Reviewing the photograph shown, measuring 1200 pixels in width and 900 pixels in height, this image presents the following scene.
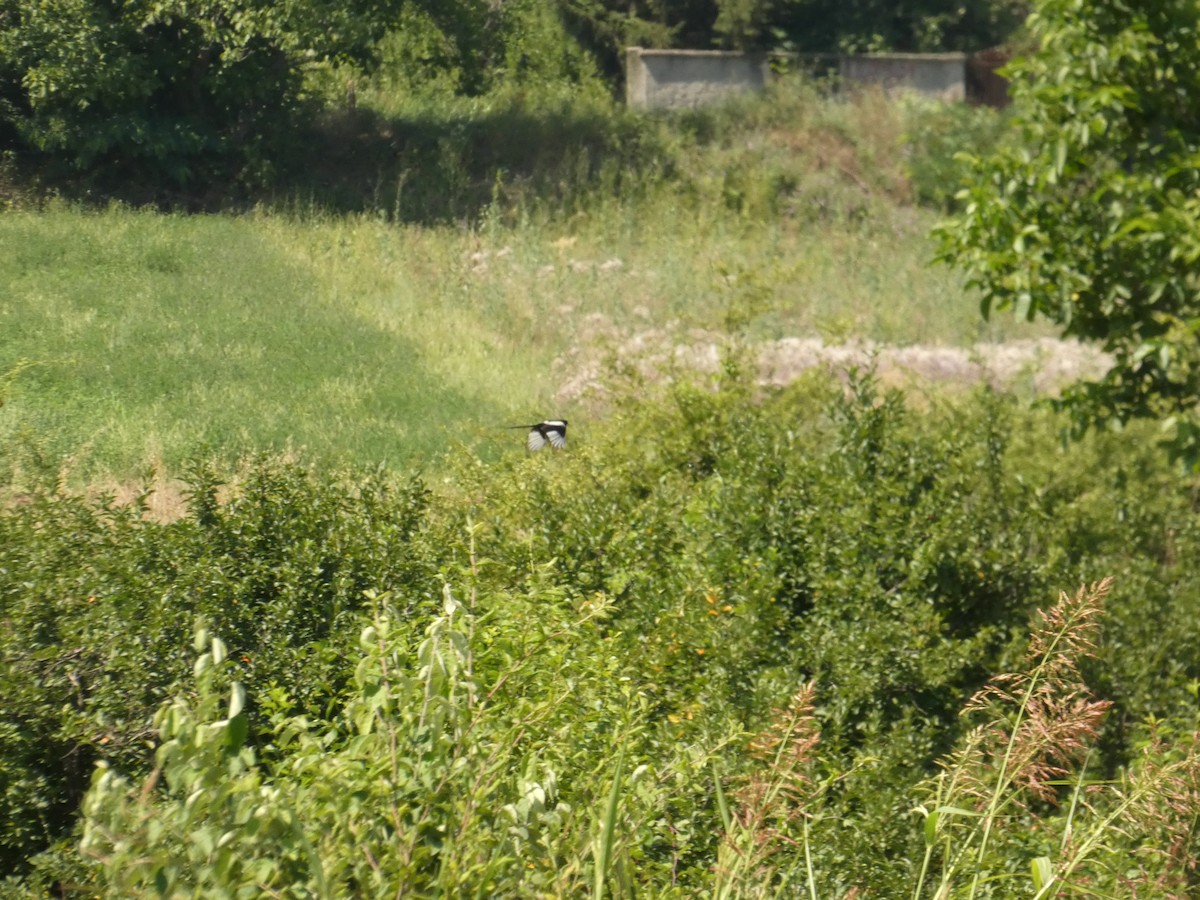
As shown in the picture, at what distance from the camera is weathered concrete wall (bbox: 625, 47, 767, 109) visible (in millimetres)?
20453

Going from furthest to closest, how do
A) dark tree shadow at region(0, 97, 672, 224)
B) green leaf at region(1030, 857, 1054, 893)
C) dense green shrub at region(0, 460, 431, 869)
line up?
1. dark tree shadow at region(0, 97, 672, 224)
2. dense green shrub at region(0, 460, 431, 869)
3. green leaf at region(1030, 857, 1054, 893)

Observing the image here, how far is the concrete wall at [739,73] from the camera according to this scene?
809 inches

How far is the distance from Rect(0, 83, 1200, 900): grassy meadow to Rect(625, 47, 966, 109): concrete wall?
28.9 feet

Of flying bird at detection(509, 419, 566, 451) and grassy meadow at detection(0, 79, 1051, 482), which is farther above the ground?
grassy meadow at detection(0, 79, 1051, 482)

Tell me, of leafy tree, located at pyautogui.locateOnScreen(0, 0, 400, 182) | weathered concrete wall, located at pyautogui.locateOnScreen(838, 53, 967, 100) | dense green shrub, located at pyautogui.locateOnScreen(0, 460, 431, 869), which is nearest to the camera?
dense green shrub, located at pyautogui.locateOnScreen(0, 460, 431, 869)

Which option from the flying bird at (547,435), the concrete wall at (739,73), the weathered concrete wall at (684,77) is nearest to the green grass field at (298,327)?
the flying bird at (547,435)

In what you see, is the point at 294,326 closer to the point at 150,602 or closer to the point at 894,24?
the point at 150,602

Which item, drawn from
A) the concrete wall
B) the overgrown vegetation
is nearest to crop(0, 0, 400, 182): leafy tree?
the overgrown vegetation

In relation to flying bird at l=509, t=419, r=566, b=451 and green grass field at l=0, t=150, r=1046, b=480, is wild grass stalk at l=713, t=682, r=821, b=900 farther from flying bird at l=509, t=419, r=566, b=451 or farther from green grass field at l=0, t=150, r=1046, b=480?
flying bird at l=509, t=419, r=566, b=451

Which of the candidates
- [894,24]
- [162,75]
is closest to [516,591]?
[162,75]

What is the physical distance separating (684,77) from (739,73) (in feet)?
5.12

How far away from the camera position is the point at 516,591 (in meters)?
5.23

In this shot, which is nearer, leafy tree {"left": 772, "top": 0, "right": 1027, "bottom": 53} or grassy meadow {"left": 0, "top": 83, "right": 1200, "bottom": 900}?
grassy meadow {"left": 0, "top": 83, "right": 1200, "bottom": 900}

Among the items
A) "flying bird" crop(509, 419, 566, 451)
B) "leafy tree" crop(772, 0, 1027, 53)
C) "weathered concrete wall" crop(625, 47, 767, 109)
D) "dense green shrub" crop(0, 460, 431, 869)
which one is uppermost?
"leafy tree" crop(772, 0, 1027, 53)
